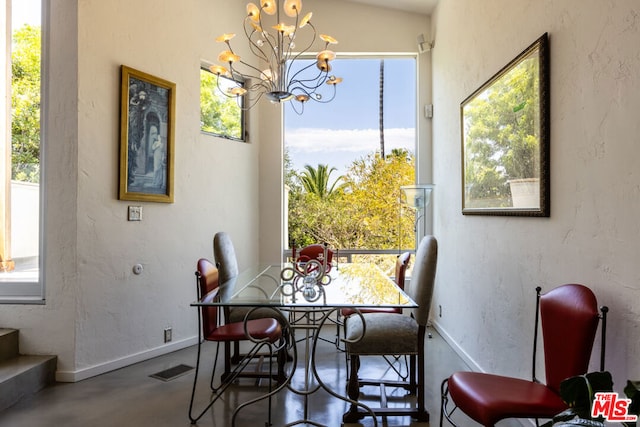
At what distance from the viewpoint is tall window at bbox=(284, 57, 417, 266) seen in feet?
14.9

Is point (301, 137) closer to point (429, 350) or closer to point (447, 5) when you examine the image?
point (447, 5)

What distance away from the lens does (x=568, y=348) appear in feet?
5.03

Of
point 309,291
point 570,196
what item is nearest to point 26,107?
point 309,291

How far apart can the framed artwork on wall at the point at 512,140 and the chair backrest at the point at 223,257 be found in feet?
6.47

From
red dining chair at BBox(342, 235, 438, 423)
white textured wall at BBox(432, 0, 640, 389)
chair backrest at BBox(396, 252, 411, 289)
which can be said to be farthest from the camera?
chair backrest at BBox(396, 252, 411, 289)

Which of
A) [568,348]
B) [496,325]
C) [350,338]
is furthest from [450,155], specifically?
[568,348]

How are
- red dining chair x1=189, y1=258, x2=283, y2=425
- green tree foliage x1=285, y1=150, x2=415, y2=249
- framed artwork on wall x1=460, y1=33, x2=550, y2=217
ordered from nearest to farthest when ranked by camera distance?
framed artwork on wall x1=460, y1=33, x2=550, y2=217, red dining chair x1=189, y1=258, x2=283, y2=425, green tree foliage x1=285, y1=150, x2=415, y2=249

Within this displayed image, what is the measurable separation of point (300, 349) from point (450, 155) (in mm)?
2331

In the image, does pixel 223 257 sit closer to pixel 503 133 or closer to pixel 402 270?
pixel 402 270

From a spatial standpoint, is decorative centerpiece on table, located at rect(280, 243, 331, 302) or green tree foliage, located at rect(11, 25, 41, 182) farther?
green tree foliage, located at rect(11, 25, 41, 182)

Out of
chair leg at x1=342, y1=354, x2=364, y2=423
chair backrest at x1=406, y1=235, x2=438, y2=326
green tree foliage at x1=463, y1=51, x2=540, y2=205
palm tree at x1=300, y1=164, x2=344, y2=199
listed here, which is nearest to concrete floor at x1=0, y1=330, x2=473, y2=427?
chair leg at x1=342, y1=354, x2=364, y2=423

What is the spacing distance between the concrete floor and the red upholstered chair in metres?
0.76

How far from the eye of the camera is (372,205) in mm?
4551

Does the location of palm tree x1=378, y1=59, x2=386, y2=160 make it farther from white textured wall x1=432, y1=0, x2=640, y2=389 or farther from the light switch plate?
the light switch plate
